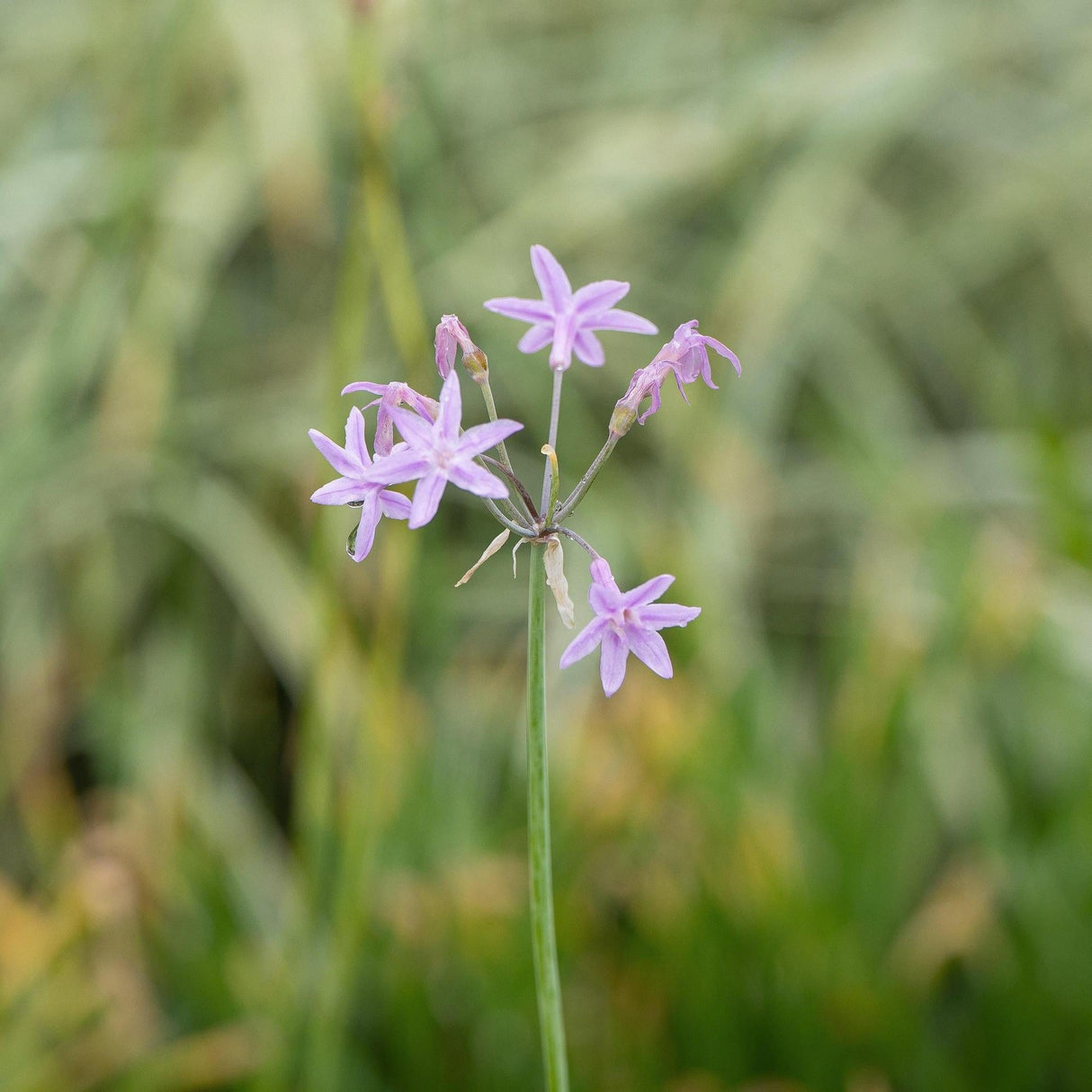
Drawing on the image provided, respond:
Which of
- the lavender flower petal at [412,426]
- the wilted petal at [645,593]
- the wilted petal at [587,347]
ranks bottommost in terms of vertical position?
the wilted petal at [645,593]

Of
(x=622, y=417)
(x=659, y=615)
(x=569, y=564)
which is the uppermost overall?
(x=569, y=564)

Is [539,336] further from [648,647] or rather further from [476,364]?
[648,647]

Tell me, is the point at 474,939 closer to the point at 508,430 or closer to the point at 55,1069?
the point at 55,1069

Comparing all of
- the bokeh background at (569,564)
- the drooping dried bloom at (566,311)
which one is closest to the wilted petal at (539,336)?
the drooping dried bloom at (566,311)

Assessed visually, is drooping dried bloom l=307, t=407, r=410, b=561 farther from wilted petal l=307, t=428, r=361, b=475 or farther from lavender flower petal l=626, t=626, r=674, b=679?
lavender flower petal l=626, t=626, r=674, b=679

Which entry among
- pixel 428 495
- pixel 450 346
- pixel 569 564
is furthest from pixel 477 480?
pixel 569 564

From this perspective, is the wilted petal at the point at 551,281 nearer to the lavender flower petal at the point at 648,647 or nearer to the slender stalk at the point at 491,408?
the slender stalk at the point at 491,408
